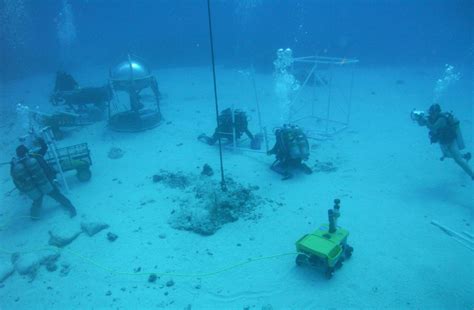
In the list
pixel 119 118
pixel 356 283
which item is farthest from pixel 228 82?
pixel 356 283

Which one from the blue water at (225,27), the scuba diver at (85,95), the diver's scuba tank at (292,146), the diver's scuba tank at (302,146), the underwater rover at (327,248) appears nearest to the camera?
the underwater rover at (327,248)

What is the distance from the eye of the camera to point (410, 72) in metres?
28.3

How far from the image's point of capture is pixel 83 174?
11133 millimetres

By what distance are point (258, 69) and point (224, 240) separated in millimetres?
26323

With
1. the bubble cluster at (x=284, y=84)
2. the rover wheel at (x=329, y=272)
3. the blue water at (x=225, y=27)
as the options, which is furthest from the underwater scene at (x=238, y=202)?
the blue water at (x=225, y=27)

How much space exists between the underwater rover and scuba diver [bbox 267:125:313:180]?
386cm

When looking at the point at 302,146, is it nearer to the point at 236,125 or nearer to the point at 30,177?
the point at 236,125

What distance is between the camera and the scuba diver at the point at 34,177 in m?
8.38

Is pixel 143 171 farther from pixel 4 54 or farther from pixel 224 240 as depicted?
pixel 4 54

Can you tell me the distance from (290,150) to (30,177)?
7.94 meters

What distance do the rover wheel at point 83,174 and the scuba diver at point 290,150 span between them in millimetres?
6807

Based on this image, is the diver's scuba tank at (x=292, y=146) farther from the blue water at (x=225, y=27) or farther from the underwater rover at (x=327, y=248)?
the blue water at (x=225, y=27)

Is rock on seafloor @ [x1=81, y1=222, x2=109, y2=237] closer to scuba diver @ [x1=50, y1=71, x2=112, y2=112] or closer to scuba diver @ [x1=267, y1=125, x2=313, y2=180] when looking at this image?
scuba diver @ [x1=267, y1=125, x2=313, y2=180]

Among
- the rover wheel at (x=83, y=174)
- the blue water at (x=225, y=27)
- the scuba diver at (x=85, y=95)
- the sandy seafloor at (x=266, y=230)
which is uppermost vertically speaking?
the blue water at (x=225, y=27)
